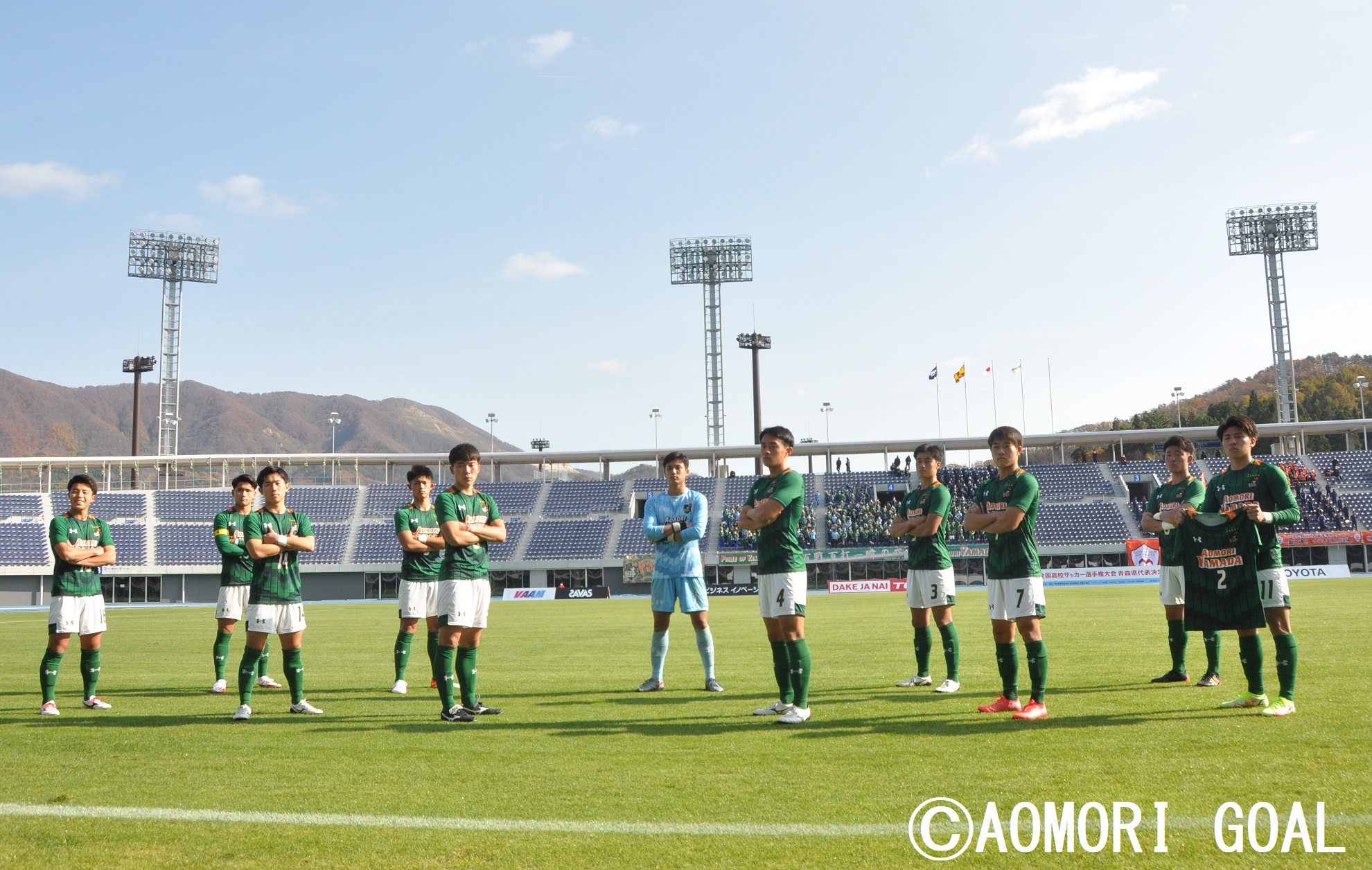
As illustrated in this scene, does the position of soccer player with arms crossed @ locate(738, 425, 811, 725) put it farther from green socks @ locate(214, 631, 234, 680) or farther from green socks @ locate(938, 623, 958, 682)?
green socks @ locate(214, 631, 234, 680)

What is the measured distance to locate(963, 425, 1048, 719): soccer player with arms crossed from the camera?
7.49 m

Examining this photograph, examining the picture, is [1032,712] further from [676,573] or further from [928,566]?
[676,573]

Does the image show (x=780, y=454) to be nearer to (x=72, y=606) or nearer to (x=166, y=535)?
(x=72, y=606)

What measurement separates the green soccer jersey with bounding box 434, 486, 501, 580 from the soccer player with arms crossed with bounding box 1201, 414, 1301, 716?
6.50m

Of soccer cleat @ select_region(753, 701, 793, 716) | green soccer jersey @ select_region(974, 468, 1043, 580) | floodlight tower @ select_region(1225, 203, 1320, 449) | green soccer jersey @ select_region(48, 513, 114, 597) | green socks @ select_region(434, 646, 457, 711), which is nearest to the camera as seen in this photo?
green soccer jersey @ select_region(974, 468, 1043, 580)

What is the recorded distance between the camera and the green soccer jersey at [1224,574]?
24.7ft

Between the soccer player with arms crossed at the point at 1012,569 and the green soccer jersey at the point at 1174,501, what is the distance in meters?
2.25

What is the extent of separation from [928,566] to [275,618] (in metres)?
6.74

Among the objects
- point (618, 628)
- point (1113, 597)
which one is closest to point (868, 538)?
point (1113, 597)

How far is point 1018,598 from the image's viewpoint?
24.9ft

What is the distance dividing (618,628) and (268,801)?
15089 millimetres

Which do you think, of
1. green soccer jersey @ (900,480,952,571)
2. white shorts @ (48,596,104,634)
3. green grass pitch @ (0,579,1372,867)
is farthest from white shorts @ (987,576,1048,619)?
white shorts @ (48,596,104,634)

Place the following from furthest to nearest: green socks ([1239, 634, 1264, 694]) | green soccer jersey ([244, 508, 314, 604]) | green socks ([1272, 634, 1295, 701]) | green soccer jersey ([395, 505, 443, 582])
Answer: green soccer jersey ([395, 505, 443, 582]) < green soccer jersey ([244, 508, 314, 604]) < green socks ([1239, 634, 1264, 694]) < green socks ([1272, 634, 1295, 701])

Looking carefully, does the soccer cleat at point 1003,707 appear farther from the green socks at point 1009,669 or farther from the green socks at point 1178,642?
the green socks at point 1178,642
